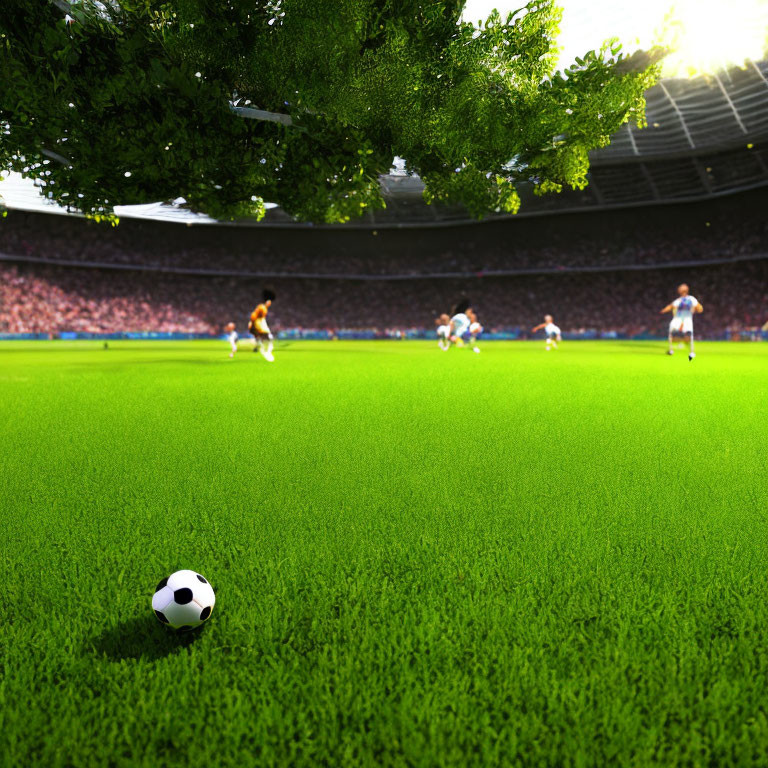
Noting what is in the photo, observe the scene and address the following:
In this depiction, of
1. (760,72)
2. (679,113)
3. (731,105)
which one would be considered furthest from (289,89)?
(731,105)

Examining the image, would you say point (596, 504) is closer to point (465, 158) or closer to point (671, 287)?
point (465, 158)

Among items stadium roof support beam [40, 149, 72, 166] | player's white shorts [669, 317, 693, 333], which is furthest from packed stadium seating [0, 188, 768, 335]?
stadium roof support beam [40, 149, 72, 166]

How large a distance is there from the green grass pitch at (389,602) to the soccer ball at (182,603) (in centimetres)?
7

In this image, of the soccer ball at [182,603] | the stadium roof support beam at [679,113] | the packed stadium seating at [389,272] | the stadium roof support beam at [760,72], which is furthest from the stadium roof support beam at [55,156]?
the packed stadium seating at [389,272]

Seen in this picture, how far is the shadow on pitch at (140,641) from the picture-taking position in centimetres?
208

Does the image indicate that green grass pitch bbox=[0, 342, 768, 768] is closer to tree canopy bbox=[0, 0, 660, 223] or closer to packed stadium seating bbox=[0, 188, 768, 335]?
tree canopy bbox=[0, 0, 660, 223]

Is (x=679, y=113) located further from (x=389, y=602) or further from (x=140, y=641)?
(x=140, y=641)

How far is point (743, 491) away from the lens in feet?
12.9

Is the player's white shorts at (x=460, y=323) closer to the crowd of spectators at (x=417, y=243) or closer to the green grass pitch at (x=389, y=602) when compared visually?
the green grass pitch at (x=389, y=602)

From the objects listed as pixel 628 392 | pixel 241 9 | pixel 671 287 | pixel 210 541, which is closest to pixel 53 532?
pixel 210 541

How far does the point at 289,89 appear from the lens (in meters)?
9.86

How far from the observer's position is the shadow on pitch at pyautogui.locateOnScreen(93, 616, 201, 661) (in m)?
2.08

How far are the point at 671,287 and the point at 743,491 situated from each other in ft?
Result: 152

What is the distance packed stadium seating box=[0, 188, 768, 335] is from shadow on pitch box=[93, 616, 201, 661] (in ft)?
152
